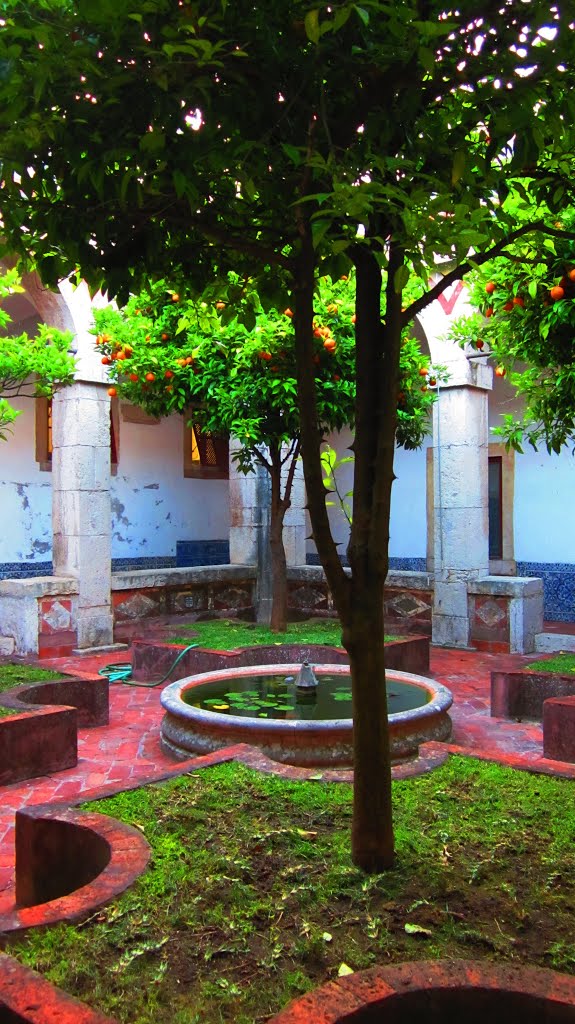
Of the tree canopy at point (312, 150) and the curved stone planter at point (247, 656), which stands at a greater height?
the tree canopy at point (312, 150)

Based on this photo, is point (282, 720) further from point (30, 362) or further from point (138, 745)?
point (30, 362)

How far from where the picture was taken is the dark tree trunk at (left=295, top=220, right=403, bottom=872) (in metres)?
2.65

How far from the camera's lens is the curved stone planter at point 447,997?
195cm

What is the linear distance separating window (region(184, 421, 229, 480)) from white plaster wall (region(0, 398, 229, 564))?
0.11 m

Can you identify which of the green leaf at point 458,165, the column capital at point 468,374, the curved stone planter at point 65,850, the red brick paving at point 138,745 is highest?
the column capital at point 468,374

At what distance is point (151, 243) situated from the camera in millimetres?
2656

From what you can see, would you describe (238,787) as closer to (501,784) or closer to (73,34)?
(501,784)

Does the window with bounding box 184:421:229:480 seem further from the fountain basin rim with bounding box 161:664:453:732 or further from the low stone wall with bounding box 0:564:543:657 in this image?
the fountain basin rim with bounding box 161:664:453:732

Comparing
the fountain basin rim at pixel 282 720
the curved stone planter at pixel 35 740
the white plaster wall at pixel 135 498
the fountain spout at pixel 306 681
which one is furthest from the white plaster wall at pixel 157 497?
the curved stone planter at pixel 35 740

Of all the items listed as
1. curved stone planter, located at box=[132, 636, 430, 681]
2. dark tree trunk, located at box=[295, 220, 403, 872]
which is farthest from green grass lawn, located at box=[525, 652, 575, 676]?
dark tree trunk, located at box=[295, 220, 403, 872]

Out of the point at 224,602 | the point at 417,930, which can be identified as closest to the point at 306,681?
the point at 417,930

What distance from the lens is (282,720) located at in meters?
5.02

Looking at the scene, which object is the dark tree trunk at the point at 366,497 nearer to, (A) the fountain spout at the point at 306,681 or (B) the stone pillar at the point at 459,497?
(A) the fountain spout at the point at 306,681

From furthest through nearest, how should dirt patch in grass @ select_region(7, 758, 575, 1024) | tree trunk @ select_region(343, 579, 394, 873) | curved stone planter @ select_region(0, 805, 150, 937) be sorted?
curved stone planter @ select_region(0, 805, 150, 937) → tree trunk @ select_region(343, 579, 394, 873) → dirt patch in grass @ select_region(7, 758, 575, 1024)
